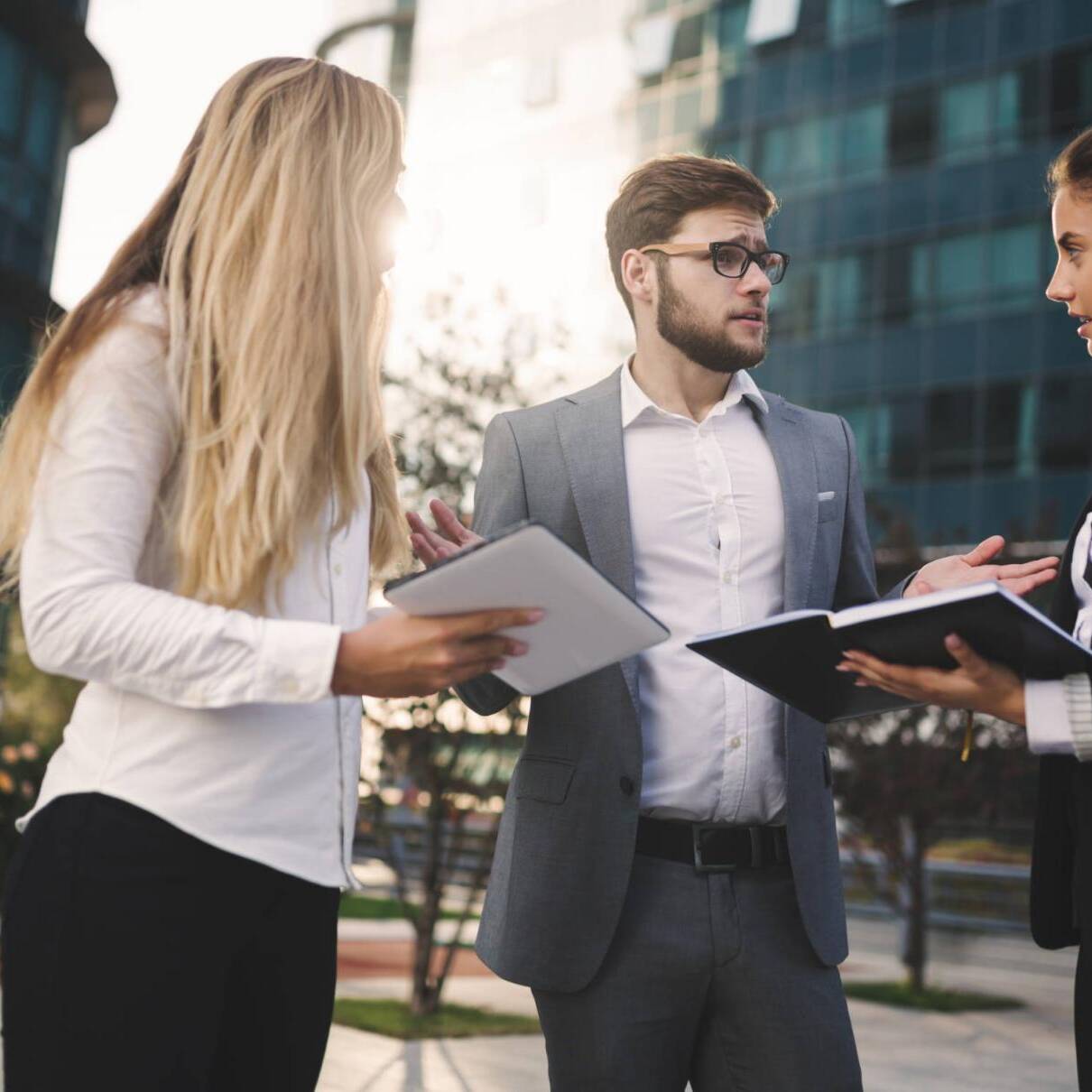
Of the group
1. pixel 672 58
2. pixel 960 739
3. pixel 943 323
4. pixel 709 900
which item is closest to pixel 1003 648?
pixel 709 900

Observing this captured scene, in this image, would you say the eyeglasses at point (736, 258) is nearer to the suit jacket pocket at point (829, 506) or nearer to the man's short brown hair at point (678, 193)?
the man's short brown hair at point (678, 193)

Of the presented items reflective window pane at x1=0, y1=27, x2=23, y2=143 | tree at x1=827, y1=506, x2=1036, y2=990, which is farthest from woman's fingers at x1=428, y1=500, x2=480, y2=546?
reflective window pane at x1=0, y1=27, x2=23, y2=143

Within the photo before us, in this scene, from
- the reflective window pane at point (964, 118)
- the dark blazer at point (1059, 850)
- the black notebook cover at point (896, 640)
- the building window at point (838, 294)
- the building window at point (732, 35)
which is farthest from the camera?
the building window at point (732, 35)

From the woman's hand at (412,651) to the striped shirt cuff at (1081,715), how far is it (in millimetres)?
981

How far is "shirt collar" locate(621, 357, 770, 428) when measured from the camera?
3.26 metres

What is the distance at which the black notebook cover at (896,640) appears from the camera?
7.33 ft

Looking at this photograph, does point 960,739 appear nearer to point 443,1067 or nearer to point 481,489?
point 443,1067

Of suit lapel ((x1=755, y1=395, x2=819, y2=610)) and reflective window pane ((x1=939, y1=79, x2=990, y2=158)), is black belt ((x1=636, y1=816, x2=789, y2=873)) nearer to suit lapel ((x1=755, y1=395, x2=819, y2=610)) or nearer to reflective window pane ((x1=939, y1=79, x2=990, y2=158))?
suit lapel ((x1=755, y1=395, x2=819, y2=610))

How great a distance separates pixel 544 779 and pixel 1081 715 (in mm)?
1094

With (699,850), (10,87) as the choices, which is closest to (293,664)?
(699,850)

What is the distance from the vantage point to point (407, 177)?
239cm

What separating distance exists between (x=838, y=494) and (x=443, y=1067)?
202 inches

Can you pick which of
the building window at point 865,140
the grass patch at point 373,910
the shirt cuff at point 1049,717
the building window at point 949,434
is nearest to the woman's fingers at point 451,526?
the shirt cuff at point 1049,717

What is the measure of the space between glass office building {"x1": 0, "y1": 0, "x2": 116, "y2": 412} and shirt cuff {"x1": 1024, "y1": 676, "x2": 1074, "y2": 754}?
1720 centimetres
